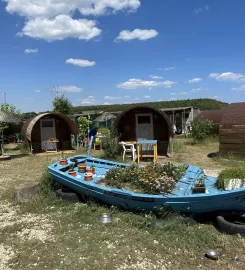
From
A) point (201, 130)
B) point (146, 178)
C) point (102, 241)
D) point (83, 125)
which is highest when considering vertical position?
point (83, 125)

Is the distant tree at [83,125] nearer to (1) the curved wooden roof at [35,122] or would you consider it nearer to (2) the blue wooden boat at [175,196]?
(1) the curved wooden roof at [35,122]

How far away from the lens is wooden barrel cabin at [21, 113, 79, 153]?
56.4 feet

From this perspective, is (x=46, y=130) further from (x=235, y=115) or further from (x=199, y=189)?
(x=199, y=189)

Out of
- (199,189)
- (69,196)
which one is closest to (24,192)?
(69,196)

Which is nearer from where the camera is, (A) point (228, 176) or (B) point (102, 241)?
(B) point (102, 241)

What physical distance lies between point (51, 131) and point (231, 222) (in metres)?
13.8

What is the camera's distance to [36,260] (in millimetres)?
4539

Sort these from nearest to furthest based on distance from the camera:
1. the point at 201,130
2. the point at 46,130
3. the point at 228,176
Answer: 1. the point at 228,176
2. the point at 46,130
3. the point at 201,130

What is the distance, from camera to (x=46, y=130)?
1762 cm

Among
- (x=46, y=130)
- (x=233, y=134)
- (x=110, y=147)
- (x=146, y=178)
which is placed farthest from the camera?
(x=46, y=130)

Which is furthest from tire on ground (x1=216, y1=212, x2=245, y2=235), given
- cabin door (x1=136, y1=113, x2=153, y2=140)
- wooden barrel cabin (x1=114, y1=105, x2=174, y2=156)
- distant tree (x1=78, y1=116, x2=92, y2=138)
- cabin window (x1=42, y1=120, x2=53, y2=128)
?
cabin window (x1=42, y1=120, x2=53, y2=128)

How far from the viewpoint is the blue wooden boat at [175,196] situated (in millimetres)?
5285

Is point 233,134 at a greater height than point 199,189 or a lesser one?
greater

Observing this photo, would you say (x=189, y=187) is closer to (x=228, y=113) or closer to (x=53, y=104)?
(x=228, y=113)
